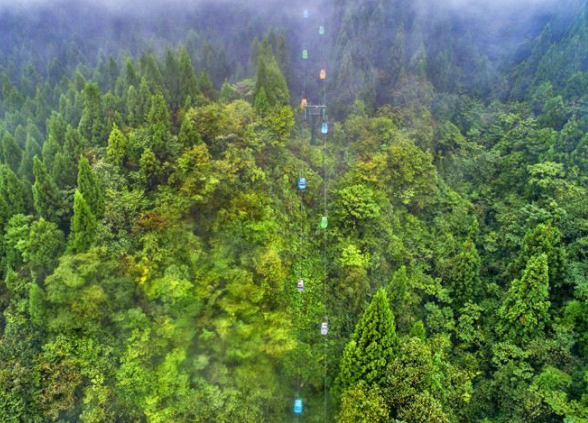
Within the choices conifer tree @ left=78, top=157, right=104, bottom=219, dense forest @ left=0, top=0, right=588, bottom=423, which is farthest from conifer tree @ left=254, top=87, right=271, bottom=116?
conifer tree @ left=78, top=157, right=104, bottom=219

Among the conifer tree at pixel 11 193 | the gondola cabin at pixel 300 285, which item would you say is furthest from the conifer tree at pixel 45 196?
the gondola cabin at pixel 300 285

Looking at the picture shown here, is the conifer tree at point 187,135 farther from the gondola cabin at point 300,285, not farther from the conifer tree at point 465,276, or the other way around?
the conifer tree at point 465,276

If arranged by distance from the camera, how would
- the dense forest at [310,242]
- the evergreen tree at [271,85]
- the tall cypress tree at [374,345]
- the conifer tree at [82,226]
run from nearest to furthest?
the dense forest at [310,242]
the tall cypress tree at [374,345]
the conifer tree at [82,226]
the evergreen tree at [271,85]

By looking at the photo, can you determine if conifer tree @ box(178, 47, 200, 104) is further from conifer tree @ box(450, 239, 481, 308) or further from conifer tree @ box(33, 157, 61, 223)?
conifer tree @ box(450, 239, 481, 308)

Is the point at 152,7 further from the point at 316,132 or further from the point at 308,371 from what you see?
the point at 308,371

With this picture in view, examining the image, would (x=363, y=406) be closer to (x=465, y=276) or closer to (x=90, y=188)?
(x=465, y=276)

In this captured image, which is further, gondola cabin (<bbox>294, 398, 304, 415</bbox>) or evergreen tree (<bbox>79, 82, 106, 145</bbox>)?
evergreen tree (<bbox>79, 82, 106, 145</bbox>)
